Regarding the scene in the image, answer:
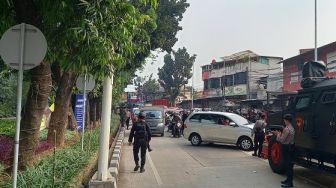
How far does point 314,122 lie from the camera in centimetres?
1046

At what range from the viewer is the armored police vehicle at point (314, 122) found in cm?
987

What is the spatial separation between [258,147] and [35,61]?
41.0 feet

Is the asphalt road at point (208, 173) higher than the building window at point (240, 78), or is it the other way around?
the building window at point (240, 78)

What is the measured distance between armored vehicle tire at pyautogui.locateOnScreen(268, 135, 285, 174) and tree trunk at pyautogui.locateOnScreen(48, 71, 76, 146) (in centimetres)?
632

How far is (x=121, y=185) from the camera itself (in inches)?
428

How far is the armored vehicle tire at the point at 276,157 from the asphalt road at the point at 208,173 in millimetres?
180

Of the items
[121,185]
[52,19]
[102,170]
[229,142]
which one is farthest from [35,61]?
[229,142]

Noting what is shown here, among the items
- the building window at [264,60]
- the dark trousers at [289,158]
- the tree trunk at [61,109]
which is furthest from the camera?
the building window at [264,60]

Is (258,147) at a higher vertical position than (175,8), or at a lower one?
lower

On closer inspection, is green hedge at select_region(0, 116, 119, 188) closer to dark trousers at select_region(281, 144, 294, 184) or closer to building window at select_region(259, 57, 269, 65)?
dark trousers at select_region(281, 144, 294, 184)

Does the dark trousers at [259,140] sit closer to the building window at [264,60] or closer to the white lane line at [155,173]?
the white lane line at [155,173]

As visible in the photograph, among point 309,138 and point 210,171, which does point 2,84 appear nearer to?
point 210,171

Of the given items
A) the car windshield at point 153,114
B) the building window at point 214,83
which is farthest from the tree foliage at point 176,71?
the car windshield at point 153,114

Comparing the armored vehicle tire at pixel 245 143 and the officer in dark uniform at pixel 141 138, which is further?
the armored vehicle tire at pixel 245 143
